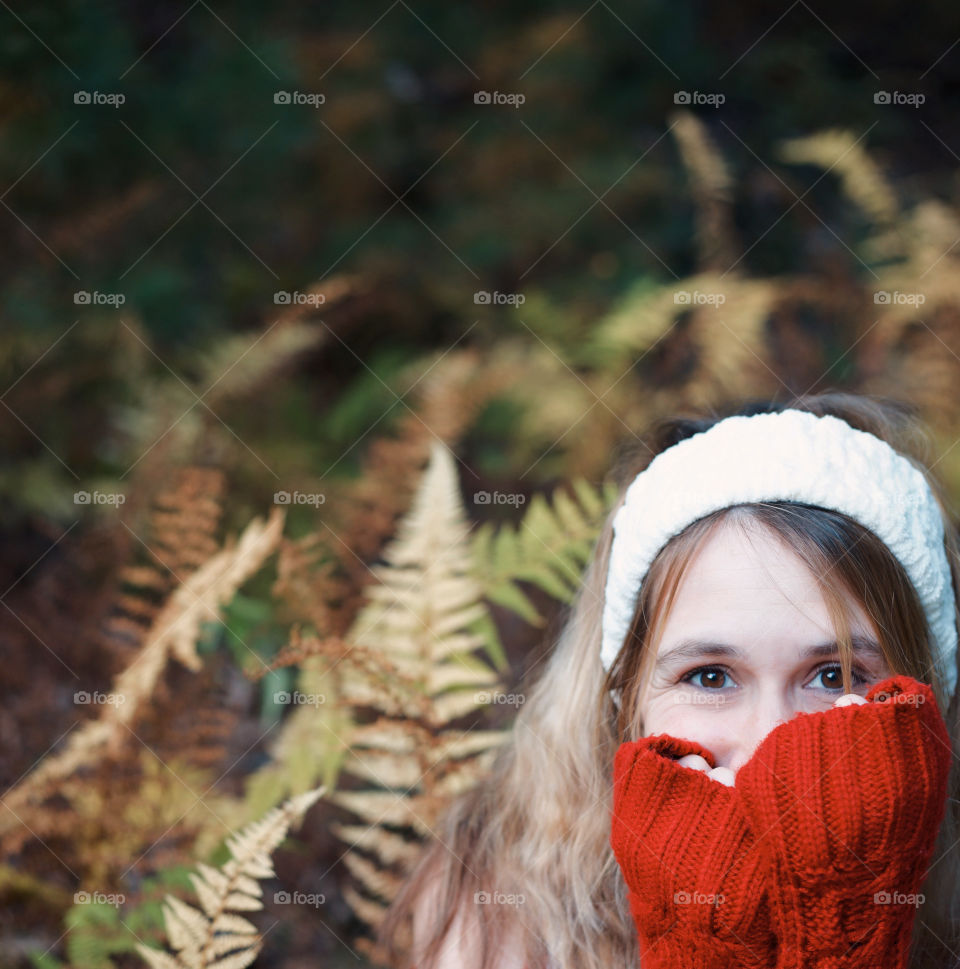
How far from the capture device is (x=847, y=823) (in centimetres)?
135

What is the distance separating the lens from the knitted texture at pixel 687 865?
1418 mm

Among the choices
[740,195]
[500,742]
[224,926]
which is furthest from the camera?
[740,195]

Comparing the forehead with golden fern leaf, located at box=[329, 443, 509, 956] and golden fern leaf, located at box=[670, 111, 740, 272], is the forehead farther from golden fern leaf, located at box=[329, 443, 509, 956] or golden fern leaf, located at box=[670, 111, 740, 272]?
golden fern leaf, located at box=[670, 111, 740, 272]

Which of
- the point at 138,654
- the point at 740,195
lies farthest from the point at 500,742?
the point at 740,195

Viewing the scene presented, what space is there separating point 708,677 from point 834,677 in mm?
216

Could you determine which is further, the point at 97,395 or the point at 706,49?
the point at 706,49

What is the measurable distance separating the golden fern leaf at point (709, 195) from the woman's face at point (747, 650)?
2.84 m

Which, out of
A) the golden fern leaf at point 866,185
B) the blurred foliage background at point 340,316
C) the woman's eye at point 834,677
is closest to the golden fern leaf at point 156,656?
the blurred foliage background at point 340,316

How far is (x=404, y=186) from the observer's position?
5191 millimetres

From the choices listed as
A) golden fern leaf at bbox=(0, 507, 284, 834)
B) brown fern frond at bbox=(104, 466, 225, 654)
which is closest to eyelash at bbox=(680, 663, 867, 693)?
golden fern leaf at bbox=(0, 507, 284, 834)

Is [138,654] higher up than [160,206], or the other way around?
[160,206]

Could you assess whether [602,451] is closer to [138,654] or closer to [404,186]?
[138,654]

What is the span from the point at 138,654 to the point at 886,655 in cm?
184

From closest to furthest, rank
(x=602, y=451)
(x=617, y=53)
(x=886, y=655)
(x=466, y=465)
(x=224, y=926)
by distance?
(x=886, y=655), (x=224, y=926), (x=602, y=451), (x=466, y=465), (x=617, y=53)
